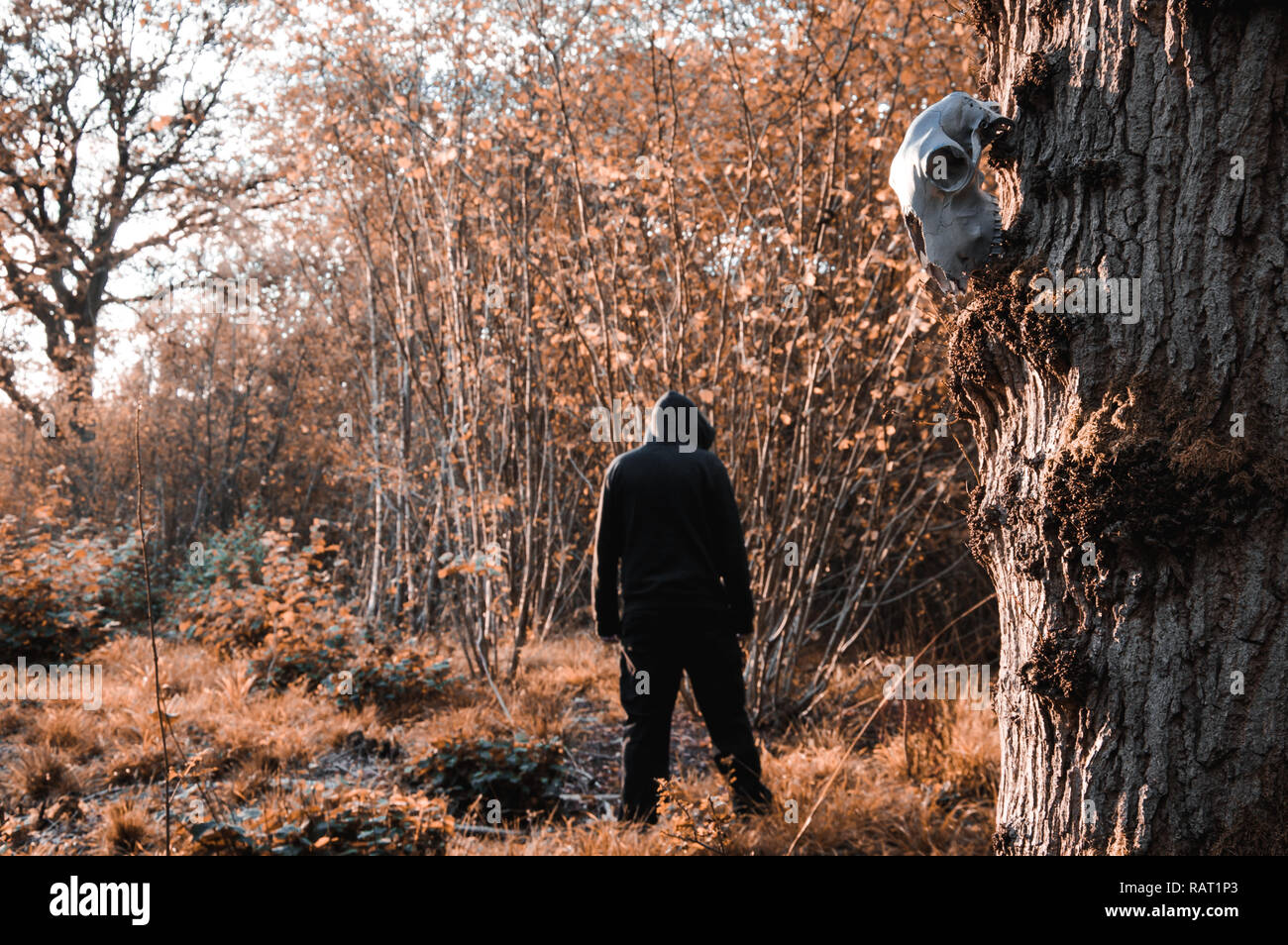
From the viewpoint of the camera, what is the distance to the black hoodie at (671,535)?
3.33 meters

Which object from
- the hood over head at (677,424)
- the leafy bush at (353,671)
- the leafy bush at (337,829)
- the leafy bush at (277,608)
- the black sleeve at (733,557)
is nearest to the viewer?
the leafy bush at (337,829)

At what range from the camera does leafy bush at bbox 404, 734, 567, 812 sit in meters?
3.58

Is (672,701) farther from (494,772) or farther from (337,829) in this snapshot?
(337,829)

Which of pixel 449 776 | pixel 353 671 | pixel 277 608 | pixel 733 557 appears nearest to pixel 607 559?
pixel 733 557

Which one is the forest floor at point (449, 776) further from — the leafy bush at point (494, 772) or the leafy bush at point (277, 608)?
the leafy bush at point (277, 608)

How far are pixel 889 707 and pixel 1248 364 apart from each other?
363 cm

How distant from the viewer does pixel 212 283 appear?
10016 millimetres

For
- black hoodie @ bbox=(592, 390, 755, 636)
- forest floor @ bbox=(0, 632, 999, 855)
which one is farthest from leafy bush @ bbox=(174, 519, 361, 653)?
black hoodie @ bbox=(592, 390, 755, 636)

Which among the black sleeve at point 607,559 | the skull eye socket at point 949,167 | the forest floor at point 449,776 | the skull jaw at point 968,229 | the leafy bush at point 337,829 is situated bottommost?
the forest floor at point 449,776

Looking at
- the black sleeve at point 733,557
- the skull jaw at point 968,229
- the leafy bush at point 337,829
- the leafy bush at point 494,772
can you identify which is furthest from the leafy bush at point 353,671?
the skull jaw at point 968,229

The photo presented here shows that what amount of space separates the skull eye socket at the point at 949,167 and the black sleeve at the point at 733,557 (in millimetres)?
1950

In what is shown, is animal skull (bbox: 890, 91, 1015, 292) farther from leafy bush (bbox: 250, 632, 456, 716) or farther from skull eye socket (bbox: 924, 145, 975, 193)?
leafy bush (bbox: 250, 632, 456, 716)

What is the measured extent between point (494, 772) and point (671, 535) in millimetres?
1342

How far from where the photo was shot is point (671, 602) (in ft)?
10.8
